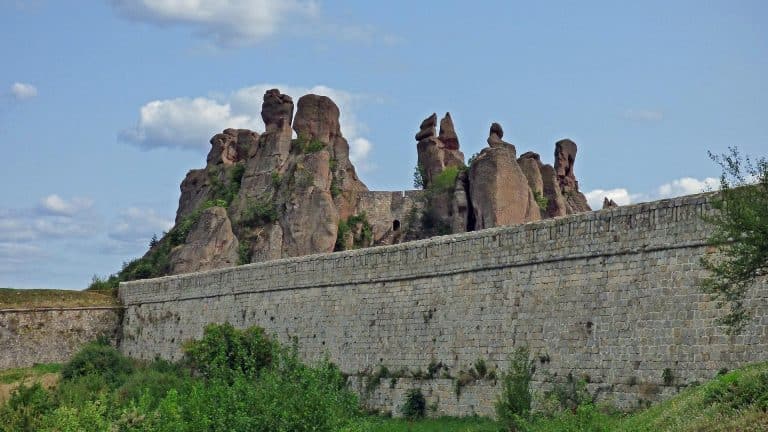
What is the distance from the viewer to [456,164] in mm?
58094

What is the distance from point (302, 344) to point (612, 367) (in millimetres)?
12376

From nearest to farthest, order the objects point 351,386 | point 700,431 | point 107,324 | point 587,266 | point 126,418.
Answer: point 700,431 < point 126,418 < point 587,266 < point 351,386 < point 107,324

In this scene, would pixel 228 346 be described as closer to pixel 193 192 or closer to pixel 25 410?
pixel 25 410

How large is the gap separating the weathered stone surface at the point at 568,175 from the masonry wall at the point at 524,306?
2226 cm

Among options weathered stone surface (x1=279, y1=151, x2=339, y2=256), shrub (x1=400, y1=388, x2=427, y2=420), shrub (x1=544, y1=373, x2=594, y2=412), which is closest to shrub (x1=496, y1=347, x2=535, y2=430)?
shrub (x1=544, y1=373, x2=594, y2=412)

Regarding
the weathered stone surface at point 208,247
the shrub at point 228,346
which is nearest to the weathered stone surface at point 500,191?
the weathered stone surface at point 208,247

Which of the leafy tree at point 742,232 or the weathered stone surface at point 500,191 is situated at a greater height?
the weathered stone surface at point 500,191

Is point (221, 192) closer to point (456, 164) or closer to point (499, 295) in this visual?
point (456, 164)

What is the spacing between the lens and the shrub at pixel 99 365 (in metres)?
41.8

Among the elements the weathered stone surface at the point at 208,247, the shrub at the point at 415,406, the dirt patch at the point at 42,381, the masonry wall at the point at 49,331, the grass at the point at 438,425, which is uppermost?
the weathered stone surface at the point at 208,247

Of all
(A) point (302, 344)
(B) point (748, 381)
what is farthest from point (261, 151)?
(B) point (748, 381)

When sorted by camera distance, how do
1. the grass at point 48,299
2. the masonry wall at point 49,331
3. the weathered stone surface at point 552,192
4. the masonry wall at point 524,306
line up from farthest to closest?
1. the weathered stone surface at point 552,192
2. the grass at point 48,299
3. the masonry wall at point 49,331
4. the masonry wall at point 524,306

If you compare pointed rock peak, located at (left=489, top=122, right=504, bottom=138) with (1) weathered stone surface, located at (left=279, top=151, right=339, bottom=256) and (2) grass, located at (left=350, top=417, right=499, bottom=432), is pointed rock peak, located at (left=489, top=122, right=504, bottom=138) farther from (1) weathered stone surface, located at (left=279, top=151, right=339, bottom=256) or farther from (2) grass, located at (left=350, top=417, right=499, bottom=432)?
(2) grass, located at (left=350, top=417, right=499, bottom=432)

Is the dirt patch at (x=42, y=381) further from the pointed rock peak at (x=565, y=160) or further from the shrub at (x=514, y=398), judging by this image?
the pointed rock peak at (x=565, y=160)
